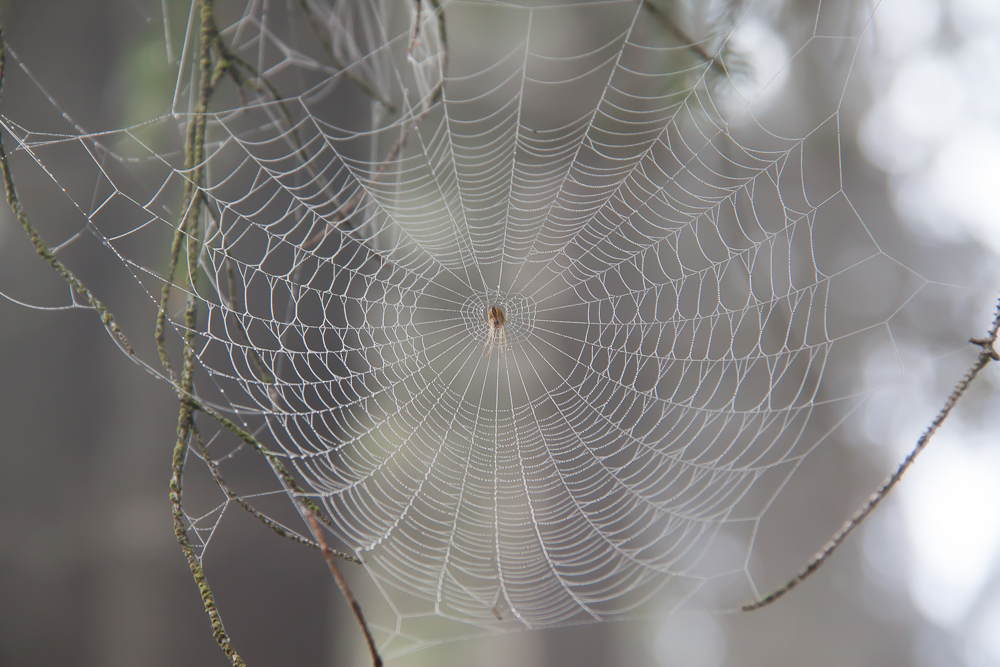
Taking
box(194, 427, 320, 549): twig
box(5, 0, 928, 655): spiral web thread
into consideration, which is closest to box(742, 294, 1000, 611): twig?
box(194, 427, 320, 549): twig

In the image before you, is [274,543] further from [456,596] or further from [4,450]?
[4,450]

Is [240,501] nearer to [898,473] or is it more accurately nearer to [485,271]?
[898,473]

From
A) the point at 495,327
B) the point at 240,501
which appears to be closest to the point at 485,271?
the point at 495,327

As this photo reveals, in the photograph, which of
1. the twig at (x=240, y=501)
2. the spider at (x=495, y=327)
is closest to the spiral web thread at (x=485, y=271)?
the spider at (x=495, y=327)

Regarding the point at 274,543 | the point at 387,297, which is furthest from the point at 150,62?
the point at 274,543

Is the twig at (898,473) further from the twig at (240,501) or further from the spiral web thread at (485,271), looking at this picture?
the spiral web thread at (485,271)
